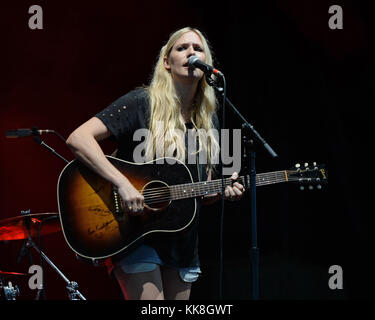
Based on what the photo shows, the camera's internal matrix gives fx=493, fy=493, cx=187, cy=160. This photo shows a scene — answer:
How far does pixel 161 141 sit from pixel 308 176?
1.01 meters

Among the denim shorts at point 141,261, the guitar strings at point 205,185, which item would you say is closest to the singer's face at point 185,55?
the guitar strings at point 205,185

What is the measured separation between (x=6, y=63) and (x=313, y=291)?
338cm

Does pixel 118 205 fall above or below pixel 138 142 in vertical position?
below

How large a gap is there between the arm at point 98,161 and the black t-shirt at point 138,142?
0.08 meters

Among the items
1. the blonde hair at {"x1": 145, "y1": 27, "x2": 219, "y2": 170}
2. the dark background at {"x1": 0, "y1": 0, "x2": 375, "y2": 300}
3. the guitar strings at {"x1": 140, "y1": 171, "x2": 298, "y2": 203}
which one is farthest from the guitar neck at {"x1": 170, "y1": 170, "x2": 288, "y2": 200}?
the dark background at {"x1": 0, "y1": 0, "x2": 375, "y2": 300}

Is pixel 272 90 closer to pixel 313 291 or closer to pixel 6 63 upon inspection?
pixel 313 291

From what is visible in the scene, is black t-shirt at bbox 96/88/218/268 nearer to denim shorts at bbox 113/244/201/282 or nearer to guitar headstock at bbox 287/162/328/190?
denim shorts at bbox 113/244/201/282

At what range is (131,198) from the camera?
2434mm

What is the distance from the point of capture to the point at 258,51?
4496 millimetres

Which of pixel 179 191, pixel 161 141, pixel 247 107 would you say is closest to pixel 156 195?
pixel 179 191

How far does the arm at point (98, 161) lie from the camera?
96.3 inches

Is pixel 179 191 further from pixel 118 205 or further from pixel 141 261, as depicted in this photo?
pixel 141 261

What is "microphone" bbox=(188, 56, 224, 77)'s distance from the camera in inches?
99.5
